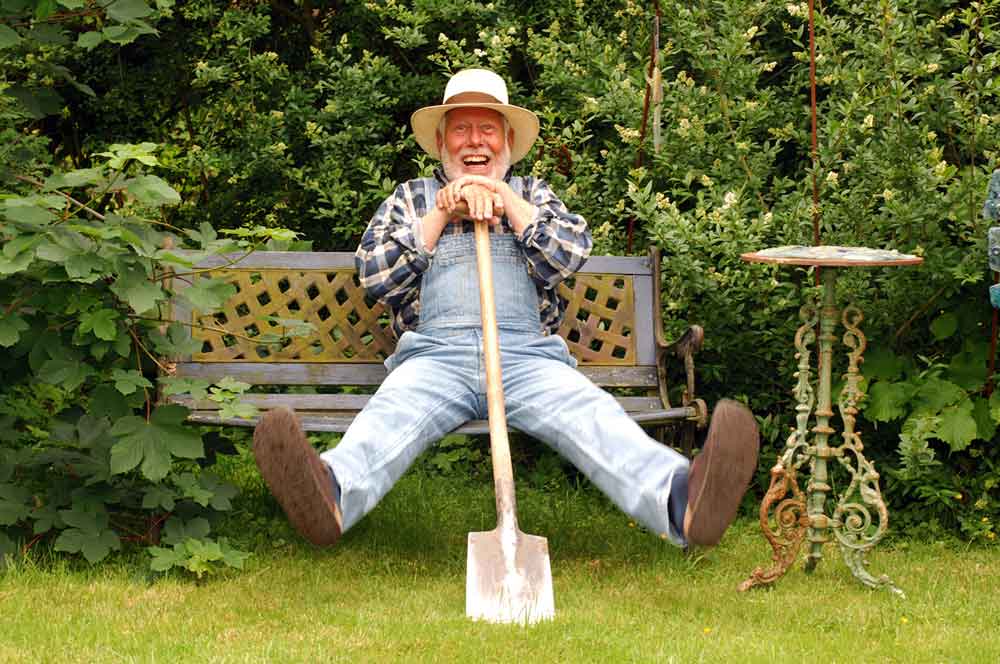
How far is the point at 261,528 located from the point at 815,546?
6.20 ft

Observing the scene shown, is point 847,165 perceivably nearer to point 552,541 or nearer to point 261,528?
point 552,541

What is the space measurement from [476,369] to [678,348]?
32.6 inches

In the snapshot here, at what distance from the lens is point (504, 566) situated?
12.0 feet

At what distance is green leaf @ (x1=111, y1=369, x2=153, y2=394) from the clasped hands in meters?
1.10

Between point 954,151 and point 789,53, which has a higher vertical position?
point 789,53

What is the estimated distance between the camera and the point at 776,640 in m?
3.42

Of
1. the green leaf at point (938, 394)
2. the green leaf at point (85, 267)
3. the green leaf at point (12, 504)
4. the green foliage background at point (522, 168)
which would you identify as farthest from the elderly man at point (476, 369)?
the green leaf at point (938, 394)

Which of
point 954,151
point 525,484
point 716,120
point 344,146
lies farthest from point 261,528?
point 954,151

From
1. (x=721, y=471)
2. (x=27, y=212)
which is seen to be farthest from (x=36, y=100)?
(x=721, y=471)

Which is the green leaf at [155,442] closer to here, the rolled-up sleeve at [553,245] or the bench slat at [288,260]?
the bench slat at [288,260]

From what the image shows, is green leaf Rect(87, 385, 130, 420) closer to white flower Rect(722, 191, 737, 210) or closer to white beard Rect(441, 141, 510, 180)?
white beard Rect(441, 141, 510, 180)

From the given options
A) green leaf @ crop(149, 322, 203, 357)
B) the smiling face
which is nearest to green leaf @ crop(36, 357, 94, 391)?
green leaf @ crop(149, 322, 203, 357)

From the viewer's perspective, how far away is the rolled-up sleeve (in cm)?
439

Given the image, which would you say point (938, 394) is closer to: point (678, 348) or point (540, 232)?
point (678, 348)
